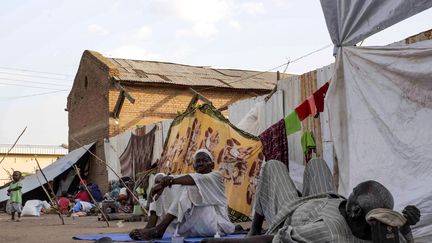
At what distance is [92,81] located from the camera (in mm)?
22188

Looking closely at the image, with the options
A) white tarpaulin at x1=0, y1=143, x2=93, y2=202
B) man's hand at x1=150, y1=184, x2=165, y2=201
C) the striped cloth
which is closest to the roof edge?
white tarpaulin at x1=0, y1=143, x2=93, y2=202

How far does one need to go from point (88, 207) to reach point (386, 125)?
12.8 meters

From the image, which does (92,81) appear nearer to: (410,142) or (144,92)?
(144,92)

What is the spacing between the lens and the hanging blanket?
15.8 m

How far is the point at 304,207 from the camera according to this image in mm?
3244

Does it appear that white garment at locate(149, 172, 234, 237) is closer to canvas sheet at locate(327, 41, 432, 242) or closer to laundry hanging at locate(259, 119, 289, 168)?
canvas sheet at locate(327, 41, 432, 242)

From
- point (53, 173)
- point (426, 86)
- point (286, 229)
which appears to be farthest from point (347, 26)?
point (53, 173)

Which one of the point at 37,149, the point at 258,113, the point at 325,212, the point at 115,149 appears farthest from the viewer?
the point at 37,149

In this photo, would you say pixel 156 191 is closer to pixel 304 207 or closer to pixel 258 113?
pixel 304 207

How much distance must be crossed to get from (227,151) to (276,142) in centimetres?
138

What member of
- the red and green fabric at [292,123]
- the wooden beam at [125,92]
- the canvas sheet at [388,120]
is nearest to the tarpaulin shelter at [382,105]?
the canvas sheet at [388,120]

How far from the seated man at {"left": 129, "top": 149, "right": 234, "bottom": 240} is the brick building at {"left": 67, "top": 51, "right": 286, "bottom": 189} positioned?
40.8ft

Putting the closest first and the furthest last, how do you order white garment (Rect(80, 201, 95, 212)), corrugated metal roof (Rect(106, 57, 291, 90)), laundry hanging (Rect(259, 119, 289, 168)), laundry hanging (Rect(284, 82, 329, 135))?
1. laundry hanging (Rect(284, 82, 329, 135))
2. laundry hanging (Rect(259, 119, 289, 168))
3. white garment (Rect(80, 201, 95, 212))
4. corrugated metal roof (Rect(106, 57, 291, 90))

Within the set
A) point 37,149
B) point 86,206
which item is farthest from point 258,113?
point 37,149
